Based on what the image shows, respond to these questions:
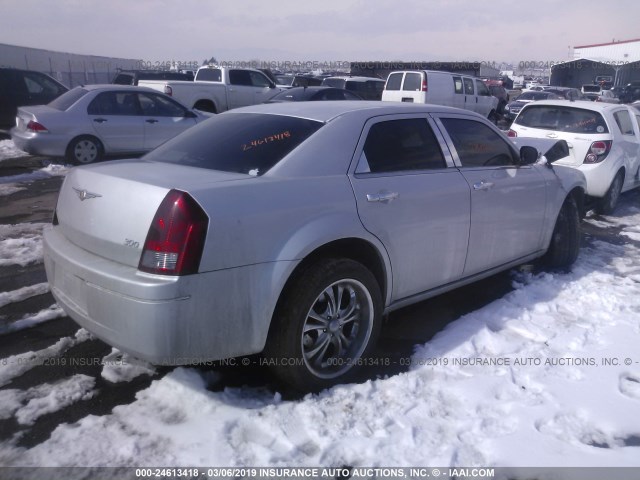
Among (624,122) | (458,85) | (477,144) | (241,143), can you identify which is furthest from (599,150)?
(458,85)

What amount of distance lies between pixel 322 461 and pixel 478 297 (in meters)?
2.70

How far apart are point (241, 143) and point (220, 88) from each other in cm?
1442

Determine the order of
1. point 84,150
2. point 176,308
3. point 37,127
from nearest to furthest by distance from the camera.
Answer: point 176,308 → point 37,127 → point 84,150

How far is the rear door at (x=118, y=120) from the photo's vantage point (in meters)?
10.6

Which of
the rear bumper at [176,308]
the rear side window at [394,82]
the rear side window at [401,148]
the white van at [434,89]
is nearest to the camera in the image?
the rear bumper at [176,308]

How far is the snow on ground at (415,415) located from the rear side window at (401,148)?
1.27 meters

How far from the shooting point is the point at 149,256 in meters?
2.77

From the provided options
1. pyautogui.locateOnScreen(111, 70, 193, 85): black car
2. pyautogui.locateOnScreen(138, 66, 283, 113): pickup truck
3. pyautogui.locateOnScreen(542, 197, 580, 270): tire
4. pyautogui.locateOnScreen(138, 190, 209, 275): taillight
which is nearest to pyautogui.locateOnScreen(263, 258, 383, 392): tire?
pyautogui.locateOnScreen(138, 190, 209, 275): taillight

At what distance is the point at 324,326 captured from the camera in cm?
335

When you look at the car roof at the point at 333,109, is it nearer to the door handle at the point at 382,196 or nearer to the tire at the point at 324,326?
the door handle at the point at 382,196

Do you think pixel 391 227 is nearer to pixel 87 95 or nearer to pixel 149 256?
pixel 149 256

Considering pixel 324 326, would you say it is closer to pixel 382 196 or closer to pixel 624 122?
pixel 382 196

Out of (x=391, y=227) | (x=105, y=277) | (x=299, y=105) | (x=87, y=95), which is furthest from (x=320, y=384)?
(x=87, y=95)

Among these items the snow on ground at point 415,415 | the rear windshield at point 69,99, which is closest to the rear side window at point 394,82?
the rear windshield at point 69,99
